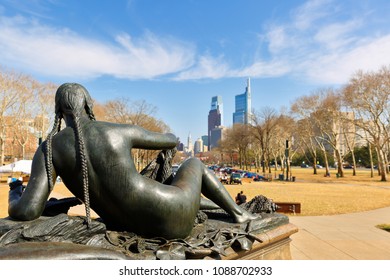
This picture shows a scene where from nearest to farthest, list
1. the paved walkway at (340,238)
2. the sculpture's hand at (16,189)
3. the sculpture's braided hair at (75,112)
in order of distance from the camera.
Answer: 1. the sculpture's braided hair at (75,112)
2. the sculpture's hand at (16,189)
3. the paved walkway at (340,238)

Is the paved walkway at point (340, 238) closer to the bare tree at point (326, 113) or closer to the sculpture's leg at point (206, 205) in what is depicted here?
the sculpture's leg at point (206, 205)

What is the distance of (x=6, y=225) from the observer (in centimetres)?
277

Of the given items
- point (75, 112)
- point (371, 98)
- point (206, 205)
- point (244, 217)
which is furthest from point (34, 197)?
point (371, 98)

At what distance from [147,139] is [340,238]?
612 cm

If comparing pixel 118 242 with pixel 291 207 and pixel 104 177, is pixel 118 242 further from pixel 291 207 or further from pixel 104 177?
pixel 291 207

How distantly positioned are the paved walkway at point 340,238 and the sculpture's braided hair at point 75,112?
4184mm

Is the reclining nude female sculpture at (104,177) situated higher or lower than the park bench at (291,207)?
higher

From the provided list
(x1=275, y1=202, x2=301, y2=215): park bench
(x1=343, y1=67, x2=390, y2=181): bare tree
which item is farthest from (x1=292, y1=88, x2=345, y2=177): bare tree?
(x1=275, y1=202, x2=301, y2=215): park bench

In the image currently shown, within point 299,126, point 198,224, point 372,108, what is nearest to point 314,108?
point 299,126

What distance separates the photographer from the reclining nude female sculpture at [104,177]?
2795mm

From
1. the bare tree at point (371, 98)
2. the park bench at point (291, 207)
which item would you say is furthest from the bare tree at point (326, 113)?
the park bench at point (291, 207)

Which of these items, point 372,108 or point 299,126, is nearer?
point 372,108

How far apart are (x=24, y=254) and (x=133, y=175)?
1048 millimetres
